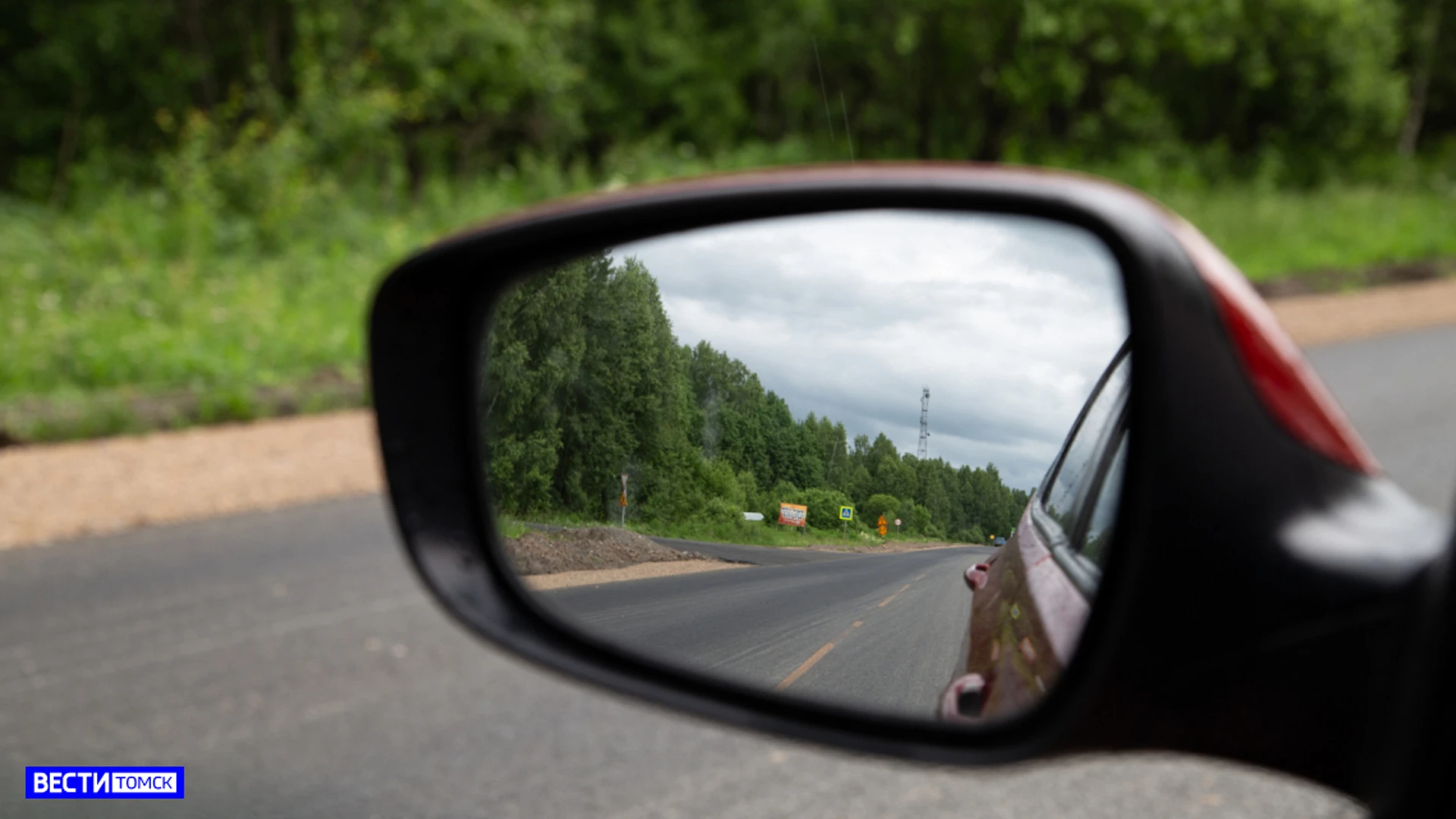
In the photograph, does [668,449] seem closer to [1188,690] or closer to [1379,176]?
[1188,690]

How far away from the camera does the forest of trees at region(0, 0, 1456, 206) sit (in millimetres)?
19109

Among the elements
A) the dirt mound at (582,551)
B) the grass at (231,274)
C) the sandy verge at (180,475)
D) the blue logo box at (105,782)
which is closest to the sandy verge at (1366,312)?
the grass at (231,274)

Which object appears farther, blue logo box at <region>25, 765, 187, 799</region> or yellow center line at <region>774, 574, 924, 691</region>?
blue logo box at <region>25, 765, 187, 799</region>

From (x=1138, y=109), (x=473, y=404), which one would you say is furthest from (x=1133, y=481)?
(x=1138, y=109)

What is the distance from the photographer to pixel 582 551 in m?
1.34

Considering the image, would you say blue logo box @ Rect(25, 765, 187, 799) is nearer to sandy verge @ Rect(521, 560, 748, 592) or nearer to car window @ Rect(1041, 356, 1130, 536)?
sandy verge @ Rect(521, 560, 748, 592)

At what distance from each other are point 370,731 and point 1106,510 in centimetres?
318

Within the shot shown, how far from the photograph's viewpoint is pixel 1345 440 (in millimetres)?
882

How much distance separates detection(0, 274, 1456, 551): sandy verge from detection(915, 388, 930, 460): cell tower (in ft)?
20.6

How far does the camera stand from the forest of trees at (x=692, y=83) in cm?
1911

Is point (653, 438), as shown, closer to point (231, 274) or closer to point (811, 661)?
point (811, 661)

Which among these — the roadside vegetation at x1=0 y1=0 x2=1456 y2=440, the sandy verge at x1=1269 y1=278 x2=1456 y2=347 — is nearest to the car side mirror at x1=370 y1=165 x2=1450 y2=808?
the roadside vegetation at x1=0 y1=0 x2=1456 y2=440

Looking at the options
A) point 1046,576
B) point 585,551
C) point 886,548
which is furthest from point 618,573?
point 1046,576

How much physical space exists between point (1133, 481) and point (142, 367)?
10.2 meters
